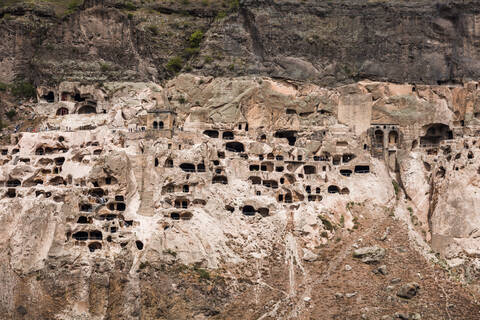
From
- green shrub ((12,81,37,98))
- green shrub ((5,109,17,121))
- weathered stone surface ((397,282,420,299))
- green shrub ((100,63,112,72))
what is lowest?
weathered stone surface ((397,282,420,299))

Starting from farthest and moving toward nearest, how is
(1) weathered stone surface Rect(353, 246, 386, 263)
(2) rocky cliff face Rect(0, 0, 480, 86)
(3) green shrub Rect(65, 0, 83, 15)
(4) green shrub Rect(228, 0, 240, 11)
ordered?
1. (3) green shrub Rect(65, 0, 83, 15)
2. (4) green shrub Rect(228, 0, 240, 11)
3. (2) rocky cliff face Rect(0, 0, 480, 86)
4. (1) weathered stone surface Rect(353, 246, 386, 263)

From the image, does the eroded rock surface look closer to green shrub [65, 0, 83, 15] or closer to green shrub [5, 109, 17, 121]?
green shrub [5, 109, 17, 121]

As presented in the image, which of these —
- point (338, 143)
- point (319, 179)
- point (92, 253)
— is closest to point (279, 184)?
point (319, 179)

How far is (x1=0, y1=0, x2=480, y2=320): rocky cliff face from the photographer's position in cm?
5775

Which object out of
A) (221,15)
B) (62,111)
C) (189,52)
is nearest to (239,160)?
(189,52)

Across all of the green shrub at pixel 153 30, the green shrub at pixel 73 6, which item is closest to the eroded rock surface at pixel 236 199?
the green shrub at pixel 153 30

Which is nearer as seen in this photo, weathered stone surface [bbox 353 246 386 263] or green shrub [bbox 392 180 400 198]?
weathered stone surface [bbox 353 246 386 263]

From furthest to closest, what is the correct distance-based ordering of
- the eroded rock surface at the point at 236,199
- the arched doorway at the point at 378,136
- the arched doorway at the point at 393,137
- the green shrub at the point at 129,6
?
the green shrub at the point at 129,6 < the arched doorway at the point at 378,136 < the arched doorway at the point at 393,137 < the eroded rock surface at the point at 236,199

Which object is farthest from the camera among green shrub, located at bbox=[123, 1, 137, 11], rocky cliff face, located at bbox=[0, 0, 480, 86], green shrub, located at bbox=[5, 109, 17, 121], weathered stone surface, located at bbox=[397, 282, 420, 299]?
green shrub, located at bbox=[123, 1, 137, 11]

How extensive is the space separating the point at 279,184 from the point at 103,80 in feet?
89.3

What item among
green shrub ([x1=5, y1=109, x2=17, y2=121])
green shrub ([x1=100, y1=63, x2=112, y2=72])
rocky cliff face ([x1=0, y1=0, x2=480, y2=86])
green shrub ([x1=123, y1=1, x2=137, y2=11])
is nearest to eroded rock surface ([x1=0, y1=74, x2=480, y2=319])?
green shrub ([x1=5, y1=109, x2=17, y2=121])

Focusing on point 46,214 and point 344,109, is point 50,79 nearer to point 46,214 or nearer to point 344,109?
point 46,214

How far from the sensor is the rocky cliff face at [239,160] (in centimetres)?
5775

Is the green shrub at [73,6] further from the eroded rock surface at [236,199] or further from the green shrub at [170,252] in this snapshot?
the green shrub at [170,252]
